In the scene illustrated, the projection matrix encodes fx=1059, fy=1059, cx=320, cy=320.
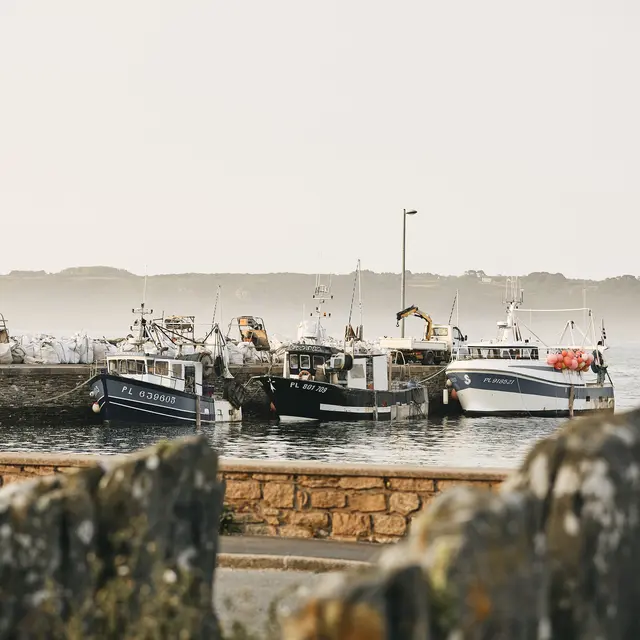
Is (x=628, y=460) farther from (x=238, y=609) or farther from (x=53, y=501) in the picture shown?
(x=238, y=609)

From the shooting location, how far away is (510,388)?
197 feet

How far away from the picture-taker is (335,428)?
52.5 m

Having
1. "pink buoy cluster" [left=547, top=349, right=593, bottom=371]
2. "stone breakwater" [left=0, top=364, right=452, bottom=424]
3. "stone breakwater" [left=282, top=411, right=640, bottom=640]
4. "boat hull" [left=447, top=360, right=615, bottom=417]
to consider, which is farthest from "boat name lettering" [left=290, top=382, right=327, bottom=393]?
"stone breakwater" [left=282, top=411, right=640, bottom=640]

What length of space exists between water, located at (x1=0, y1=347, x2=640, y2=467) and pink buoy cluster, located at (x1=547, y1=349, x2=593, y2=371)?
3.18 metres

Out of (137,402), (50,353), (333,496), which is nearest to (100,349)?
(50,353)

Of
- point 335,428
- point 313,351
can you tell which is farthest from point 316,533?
point 313,351

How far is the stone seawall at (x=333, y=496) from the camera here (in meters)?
9.62

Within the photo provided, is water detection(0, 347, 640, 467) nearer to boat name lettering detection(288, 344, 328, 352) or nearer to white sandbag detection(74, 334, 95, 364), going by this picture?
boat name lettering detection(288, 344, 328, 352)

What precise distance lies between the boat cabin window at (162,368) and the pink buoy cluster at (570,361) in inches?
815

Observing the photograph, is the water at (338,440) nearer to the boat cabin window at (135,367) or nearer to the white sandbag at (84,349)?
the boat cabin window at (135,367)

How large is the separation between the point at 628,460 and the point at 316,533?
5553mm

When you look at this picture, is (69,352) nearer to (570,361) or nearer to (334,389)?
(334,389)

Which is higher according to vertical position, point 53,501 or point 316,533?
point 53,501

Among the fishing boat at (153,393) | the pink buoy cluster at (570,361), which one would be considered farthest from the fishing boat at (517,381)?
the fishing boat at (153,393)
